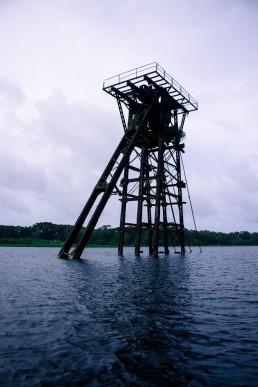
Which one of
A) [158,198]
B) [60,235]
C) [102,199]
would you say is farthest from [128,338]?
[60,235]

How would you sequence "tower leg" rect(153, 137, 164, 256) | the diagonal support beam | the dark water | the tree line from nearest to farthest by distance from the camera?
1. the dark water
2. the diagonal support beam
3. "tower leg" rect(153, 137, 164, 256)
4. the tree line

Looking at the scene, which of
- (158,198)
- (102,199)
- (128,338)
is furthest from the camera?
(158,198)

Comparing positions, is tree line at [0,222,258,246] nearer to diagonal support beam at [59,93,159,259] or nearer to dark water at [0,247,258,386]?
diagonal support beam at [59,93,159,259]

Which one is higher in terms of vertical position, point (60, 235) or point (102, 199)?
point (60, 235)

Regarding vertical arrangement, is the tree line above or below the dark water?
above

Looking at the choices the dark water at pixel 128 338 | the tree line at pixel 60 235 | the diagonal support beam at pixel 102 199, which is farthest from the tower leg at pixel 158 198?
the tree line at pixel 60 235

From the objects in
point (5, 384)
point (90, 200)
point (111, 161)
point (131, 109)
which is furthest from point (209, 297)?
point (131, 109)

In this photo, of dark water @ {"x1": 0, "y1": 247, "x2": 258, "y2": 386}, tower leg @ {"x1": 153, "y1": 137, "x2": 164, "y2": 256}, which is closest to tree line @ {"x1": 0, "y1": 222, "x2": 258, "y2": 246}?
tower leg @ {"x1": 153, "y1": 137, "x2": 164, "y2": 256}

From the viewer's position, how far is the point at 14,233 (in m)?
124

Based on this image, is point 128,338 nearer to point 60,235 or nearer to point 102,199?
point 102,199

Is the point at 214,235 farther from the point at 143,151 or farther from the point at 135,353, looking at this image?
the point at 135,353

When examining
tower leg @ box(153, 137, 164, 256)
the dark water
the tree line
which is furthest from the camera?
the tree line

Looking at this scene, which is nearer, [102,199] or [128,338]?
[128,338]

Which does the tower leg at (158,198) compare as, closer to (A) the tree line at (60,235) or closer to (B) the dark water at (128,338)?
(B) the dark water at (128,338)
